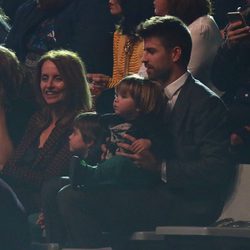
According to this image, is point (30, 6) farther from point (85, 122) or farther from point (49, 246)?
point (49, 246)

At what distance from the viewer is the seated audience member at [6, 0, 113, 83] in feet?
26.7

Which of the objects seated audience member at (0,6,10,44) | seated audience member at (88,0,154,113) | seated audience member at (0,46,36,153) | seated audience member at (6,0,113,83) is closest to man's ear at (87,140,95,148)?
seated audience member at (88,0,154,113)

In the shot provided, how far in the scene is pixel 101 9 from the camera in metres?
8.23

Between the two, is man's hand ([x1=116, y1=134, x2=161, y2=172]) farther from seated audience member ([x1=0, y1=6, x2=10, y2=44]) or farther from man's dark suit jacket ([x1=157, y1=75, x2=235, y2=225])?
seated audience member ([x1=0, y1=6, x2=10, y2=44])

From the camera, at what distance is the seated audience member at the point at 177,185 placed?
6.30 meters

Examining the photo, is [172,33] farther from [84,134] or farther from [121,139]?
[84,134]

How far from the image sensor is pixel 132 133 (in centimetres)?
648

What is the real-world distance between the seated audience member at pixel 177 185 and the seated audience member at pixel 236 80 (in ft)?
1.10

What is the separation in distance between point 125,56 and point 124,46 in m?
0.07

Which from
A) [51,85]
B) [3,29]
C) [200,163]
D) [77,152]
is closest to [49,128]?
[51,85]

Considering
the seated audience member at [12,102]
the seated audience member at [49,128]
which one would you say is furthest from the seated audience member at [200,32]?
the seated audience member at [12,102]

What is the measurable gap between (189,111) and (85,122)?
980 mm

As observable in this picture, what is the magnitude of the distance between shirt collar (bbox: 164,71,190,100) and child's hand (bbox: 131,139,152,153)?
327 millimetres

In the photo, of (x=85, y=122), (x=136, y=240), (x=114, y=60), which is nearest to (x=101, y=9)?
A: (x=114, y=60)
